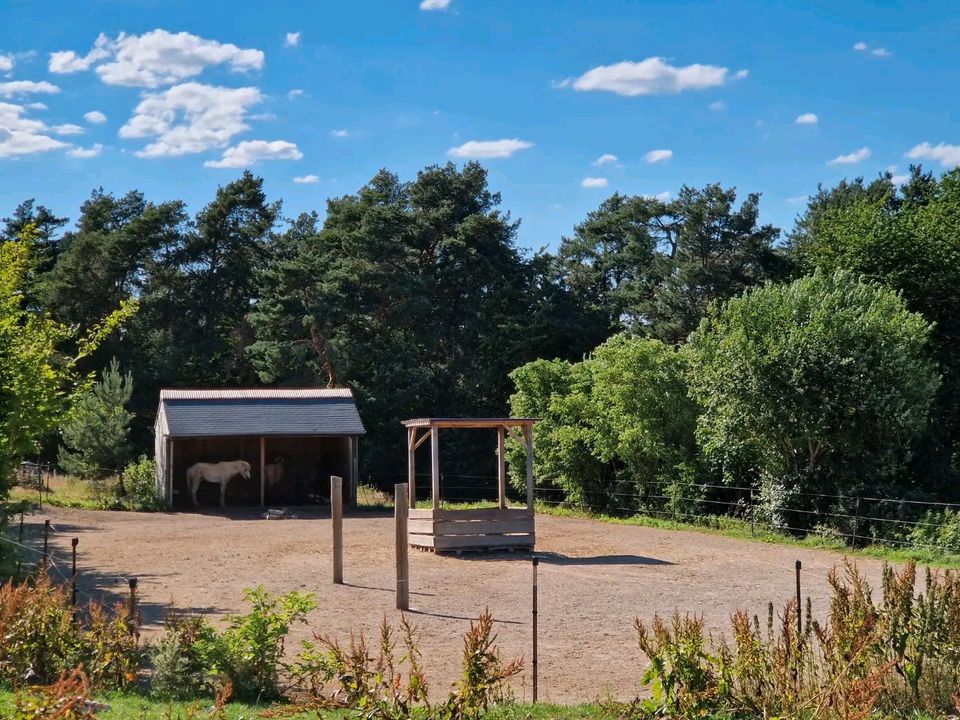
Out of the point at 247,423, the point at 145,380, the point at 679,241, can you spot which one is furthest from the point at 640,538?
the point at 145,380

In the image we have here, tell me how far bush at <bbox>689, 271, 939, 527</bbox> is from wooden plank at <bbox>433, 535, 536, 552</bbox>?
20.2ft

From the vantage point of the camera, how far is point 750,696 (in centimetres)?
720

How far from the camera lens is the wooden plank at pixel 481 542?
17703 millimetres

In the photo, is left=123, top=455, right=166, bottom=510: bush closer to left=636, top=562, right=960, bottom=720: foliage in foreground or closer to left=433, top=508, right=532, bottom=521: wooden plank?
left=433, top=508, right=532, bottom=521: wooden plank

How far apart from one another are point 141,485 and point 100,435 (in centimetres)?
211

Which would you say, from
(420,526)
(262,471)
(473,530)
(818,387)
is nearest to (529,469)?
(473,530)

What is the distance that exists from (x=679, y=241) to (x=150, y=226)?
21807 mm

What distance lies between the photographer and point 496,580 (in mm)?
14961

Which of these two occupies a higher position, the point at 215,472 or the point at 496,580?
the point at 215,472

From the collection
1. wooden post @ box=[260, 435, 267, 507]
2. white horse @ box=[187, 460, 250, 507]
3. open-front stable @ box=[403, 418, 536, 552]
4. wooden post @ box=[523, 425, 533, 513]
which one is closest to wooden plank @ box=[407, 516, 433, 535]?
open-front stable @ box=[403, 418, 536, 552]

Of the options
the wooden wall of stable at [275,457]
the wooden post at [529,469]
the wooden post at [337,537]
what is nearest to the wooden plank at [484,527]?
the wooden post at [529,469]

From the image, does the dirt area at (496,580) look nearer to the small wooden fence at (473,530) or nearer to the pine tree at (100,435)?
the small wooden fence at (473,530)

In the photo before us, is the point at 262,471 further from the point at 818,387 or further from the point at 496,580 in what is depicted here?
the point at 818,387

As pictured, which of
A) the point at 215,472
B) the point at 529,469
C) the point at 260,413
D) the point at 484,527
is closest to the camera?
the point at 484,527
